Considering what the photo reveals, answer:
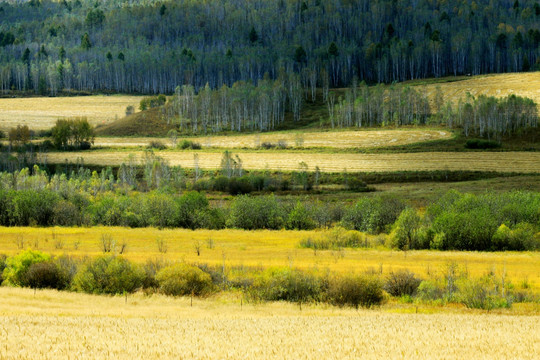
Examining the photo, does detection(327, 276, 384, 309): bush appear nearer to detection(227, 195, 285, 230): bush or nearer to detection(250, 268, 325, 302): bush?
detection(250, 268, 325, 302): bush

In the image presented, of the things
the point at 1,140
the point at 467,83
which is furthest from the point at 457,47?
the point at 1,140

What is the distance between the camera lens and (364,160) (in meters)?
97.2

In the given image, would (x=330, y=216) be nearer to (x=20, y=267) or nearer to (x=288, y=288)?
(x=288, y=288)

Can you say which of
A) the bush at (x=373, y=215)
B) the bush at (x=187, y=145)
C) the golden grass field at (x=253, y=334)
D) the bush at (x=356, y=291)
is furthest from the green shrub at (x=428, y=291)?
the bush at (x=187, y=145)

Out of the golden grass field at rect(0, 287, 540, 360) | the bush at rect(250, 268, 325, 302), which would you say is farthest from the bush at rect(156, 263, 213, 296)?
the golden grass field at rect(0, 287, 540, 360)

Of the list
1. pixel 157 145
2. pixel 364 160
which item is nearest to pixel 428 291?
pixel 364 160

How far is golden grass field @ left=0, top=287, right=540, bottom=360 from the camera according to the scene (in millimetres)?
18500

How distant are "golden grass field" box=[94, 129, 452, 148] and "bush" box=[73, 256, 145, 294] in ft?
255

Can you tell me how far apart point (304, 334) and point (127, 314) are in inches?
350

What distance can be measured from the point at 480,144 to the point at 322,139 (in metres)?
27.8

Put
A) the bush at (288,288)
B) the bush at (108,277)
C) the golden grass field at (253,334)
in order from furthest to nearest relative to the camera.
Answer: the bush at (108,277), the bush at (288,288), the golden grass field at (253,334)

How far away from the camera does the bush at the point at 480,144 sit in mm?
102113

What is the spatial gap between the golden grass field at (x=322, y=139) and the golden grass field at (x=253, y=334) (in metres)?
83.3

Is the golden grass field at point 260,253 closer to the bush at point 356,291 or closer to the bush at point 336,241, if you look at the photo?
the bush at point 336,241
